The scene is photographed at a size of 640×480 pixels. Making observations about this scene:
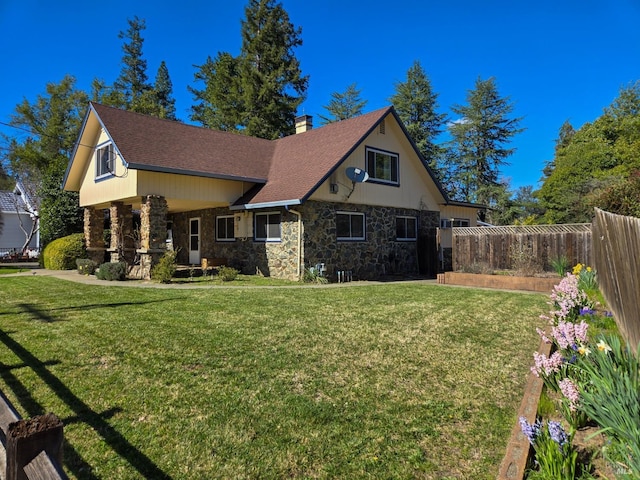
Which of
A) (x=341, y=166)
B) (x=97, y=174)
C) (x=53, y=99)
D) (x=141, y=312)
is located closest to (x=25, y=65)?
(x=97, y=174)

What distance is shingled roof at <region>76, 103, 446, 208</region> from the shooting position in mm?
13375

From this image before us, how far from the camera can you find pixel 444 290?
1124 cm

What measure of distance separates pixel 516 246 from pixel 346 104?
96.0 feet

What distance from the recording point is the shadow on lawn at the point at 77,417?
2830 millimetres

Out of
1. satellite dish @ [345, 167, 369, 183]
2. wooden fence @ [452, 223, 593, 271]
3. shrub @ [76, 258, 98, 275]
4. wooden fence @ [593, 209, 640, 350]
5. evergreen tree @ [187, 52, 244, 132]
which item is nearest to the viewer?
wooden fence @ [593, 209, 640, 350]

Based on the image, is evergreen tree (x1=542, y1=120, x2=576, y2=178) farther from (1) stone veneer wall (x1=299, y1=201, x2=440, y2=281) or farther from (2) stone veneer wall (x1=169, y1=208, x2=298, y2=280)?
(2) stone veneer wall (x1=169, y1=208, x2=298, y2=280)

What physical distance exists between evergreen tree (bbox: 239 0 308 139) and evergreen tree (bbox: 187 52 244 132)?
71cm

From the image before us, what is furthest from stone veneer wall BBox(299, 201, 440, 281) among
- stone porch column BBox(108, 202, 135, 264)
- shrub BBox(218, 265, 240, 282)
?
stone porch column BBox(108, 202, 135, 264)

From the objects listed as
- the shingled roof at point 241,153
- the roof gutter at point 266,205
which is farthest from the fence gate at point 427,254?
the roof gutter at point 266,205

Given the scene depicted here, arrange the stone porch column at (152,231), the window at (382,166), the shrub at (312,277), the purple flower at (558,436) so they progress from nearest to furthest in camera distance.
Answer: the purple flower at (558,436) < the shrub at (312,277) < the stone porch column at (152,231) < the window at (382,166)

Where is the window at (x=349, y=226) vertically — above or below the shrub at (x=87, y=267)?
above

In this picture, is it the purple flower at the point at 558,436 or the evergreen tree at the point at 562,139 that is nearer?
the purple flower at the point at 558,436

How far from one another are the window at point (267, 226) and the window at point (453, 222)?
981 centimetres

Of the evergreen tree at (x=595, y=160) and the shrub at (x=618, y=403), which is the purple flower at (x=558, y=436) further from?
the evergreen tree at (x=595, y=160)
